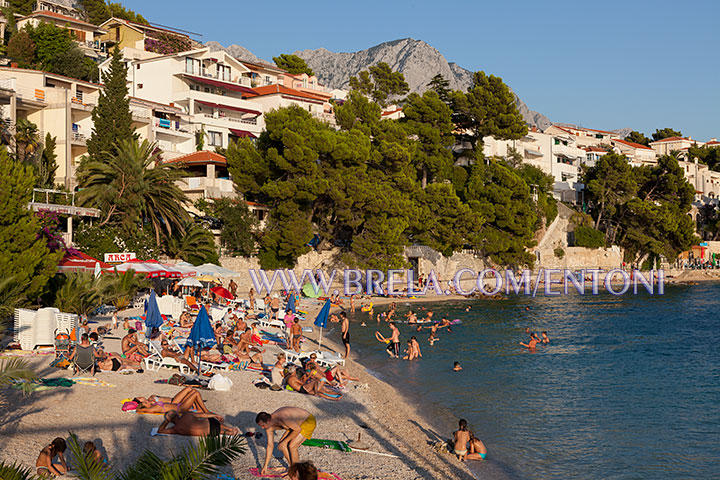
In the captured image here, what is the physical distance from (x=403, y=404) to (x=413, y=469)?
544 centimetres

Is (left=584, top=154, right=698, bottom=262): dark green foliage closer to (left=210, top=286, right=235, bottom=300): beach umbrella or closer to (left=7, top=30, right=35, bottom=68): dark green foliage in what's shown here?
(left=210, top=286, right=235, bottom=300): beach umbrella

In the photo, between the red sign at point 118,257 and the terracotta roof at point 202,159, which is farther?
the terracotta roof at point 202,159

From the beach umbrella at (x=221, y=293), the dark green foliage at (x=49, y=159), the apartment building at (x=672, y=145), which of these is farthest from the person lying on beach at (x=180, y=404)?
the apartment building at (x=672, y=145)

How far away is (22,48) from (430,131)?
3590 cm

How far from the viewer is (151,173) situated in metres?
35.5

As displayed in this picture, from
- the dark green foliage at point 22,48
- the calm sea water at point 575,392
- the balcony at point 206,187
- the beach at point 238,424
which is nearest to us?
the beach at point 238,424

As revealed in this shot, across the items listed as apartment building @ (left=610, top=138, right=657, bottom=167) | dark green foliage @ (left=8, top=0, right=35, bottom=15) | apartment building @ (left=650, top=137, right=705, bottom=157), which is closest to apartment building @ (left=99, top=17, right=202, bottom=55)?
dark green foliage @ (left=8, top=0, right=35, bottom=15)

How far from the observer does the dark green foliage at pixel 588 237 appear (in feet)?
231

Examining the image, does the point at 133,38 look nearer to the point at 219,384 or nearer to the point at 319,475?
the point at 219,384

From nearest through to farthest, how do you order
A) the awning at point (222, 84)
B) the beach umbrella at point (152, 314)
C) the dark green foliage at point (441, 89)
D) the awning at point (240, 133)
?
the beach umbrella at point (152, 314) < the awning at point (240, 133) < the awning at point (222, 84) < the dark green foliage at point (441, 89)

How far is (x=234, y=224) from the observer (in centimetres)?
4341

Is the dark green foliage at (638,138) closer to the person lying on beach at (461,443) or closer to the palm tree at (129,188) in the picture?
the palm tree at (129,188)

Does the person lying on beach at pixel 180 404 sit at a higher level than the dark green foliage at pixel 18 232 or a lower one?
lower

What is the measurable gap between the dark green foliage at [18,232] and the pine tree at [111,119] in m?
20.5
